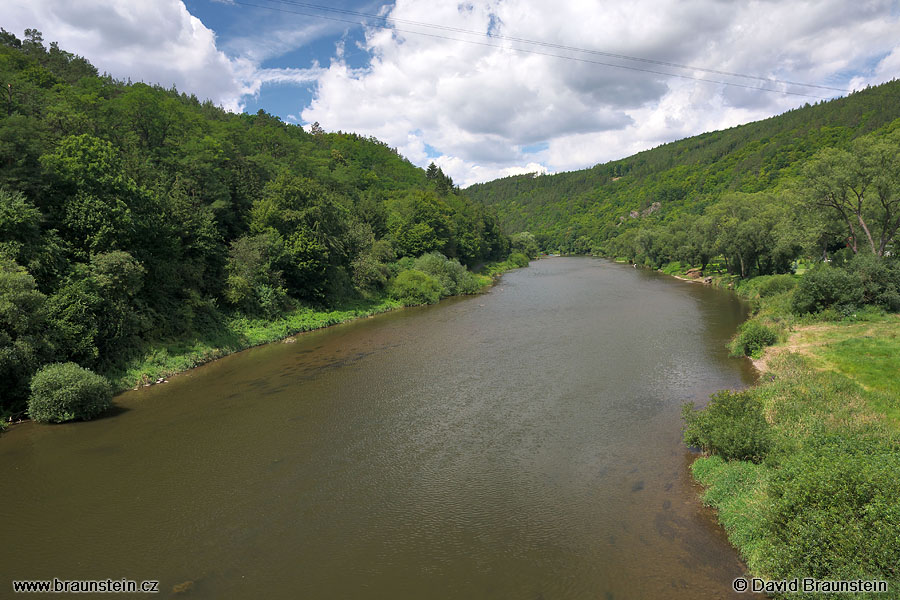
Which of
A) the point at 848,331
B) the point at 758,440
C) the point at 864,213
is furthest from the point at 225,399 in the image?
the point at 864,213

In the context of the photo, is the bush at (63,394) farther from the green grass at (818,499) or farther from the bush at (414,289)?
the bush at (414,289)

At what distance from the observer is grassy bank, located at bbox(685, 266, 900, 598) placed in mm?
7934

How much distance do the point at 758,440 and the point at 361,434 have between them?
13.0 m

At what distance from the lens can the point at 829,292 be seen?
28109 millimetres

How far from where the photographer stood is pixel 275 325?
3531cm

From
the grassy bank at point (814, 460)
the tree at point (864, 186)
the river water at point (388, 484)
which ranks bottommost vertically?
the river water at point (388, 484)

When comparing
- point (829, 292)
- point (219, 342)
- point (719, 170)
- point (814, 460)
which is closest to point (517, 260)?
point (829, 292)

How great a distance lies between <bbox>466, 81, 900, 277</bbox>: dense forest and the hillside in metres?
0.47

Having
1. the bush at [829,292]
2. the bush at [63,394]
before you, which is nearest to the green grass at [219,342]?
the bush at [63,394]

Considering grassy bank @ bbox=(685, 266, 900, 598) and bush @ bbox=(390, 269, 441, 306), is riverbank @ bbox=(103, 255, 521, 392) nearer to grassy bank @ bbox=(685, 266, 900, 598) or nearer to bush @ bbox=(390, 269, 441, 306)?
bush @ bbox=(390, 269, 441, 306)

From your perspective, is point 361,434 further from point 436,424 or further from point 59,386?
point 59,386

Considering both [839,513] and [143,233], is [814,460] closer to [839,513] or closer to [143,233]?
[839,513]

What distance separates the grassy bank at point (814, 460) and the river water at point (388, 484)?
1075 millimetres

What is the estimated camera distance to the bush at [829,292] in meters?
27.7
